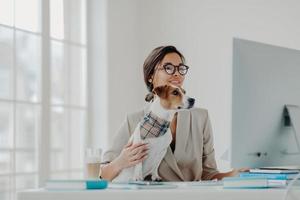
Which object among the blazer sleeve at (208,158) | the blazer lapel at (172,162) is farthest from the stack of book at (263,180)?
the blazer sleeve at (208,158)

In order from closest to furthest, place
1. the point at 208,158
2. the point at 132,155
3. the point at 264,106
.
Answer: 1. the point at 264,106
2. the point at 132,155
3. the point at 208,158

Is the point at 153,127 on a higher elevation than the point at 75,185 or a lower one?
higher

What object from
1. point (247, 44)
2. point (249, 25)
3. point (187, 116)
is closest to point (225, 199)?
point (247, 44)

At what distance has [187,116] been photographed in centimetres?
265

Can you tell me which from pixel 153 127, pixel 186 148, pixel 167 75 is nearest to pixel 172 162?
pixel 186 148

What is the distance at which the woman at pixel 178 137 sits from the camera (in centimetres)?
252

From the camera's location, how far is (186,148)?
258cm

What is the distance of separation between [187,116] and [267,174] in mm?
1000

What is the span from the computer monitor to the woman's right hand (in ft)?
2.10

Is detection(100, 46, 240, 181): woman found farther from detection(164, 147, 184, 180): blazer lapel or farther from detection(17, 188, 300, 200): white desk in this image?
detection(17, 188, 300, 200): white desk

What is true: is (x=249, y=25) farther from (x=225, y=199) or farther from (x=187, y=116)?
(x=225, y=199)

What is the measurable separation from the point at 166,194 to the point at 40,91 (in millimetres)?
2637

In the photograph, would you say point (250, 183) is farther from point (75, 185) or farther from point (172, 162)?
point (172, 162)

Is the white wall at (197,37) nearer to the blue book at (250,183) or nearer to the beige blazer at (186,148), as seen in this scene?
the beige blazer at (186,148)
